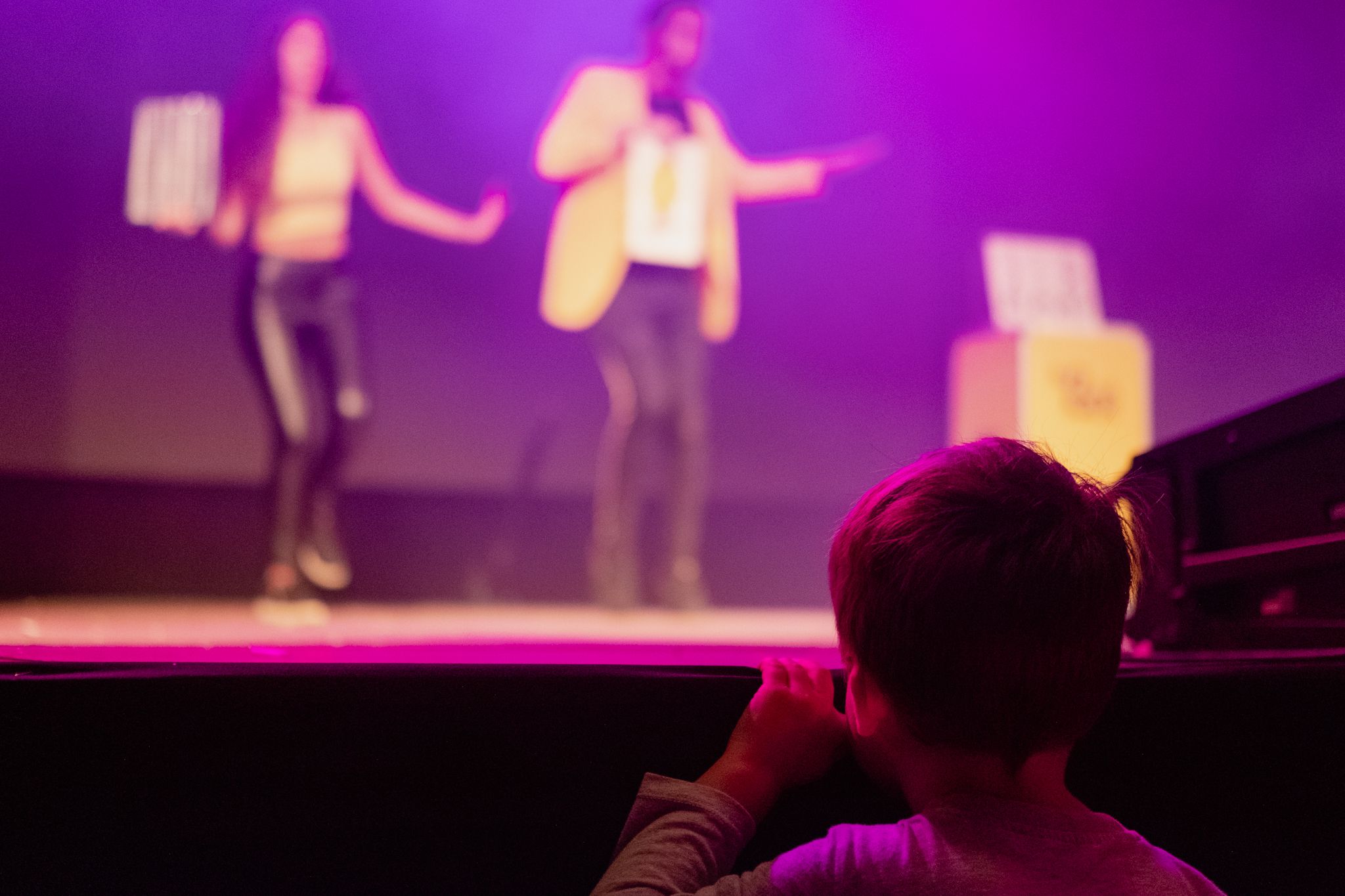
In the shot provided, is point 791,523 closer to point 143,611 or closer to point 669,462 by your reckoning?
point 669,462

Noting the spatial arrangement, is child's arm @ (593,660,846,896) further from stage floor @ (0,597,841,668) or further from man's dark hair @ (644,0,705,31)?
man's dark hair @ (644,0,705,31)

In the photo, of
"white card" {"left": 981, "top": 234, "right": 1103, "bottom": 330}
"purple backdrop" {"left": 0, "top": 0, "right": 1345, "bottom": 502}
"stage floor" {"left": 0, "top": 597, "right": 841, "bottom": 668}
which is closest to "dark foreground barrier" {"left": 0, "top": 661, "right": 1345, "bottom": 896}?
"stage floor" {"left": 0, "top": 597, "right": 841, "bottom": 668}

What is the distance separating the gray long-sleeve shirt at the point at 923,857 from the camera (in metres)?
0.49

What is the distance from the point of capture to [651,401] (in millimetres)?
2641

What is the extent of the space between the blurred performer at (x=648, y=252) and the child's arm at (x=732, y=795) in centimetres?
211

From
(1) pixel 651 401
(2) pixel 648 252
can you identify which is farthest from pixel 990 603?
(2) pixel 648 252

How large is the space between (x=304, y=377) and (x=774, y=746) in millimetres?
2393

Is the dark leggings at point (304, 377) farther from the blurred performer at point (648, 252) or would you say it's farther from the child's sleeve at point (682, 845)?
the child's sleeve at point (682, 845)

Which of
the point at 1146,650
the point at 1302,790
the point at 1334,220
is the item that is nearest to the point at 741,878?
the point at 1302,790

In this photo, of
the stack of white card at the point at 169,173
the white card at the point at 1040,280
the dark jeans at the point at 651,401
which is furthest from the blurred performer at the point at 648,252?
the white card at the point at 1040,280

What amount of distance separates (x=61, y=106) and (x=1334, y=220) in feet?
13.5

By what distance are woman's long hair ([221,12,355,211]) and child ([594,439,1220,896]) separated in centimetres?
251

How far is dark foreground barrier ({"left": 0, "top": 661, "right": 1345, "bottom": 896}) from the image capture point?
53cm

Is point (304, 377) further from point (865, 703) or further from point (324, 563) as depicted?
point (865, 703)
